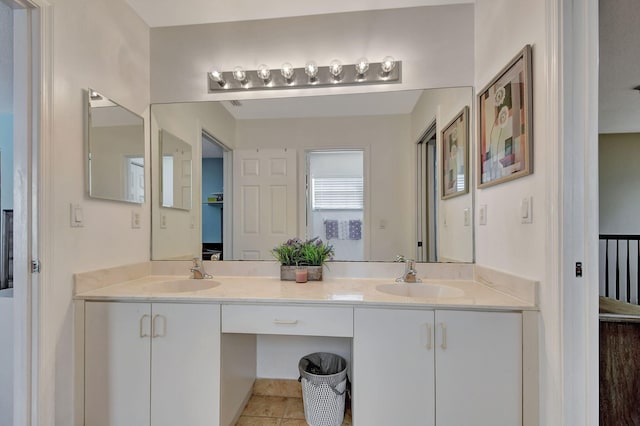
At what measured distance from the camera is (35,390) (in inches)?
51.1

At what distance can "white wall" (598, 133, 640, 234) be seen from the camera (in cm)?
374

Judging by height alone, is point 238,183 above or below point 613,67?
below

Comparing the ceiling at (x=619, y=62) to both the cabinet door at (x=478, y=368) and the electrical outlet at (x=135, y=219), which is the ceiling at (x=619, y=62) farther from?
the electrical outlet at (x=135, y=219)

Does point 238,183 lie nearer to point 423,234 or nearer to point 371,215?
point 371,215

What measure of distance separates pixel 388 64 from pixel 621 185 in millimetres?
3905

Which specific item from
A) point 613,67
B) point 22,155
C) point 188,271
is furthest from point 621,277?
point 22,155

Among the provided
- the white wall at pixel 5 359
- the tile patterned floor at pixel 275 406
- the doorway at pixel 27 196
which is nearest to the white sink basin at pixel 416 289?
the tile patterned floor at pixel 275 406

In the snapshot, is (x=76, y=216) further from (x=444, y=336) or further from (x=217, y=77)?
(x=444, y=336)

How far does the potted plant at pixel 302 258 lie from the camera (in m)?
1.86

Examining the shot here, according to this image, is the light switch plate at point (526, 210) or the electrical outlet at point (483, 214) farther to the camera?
the electrical outlet at point (483, 214)

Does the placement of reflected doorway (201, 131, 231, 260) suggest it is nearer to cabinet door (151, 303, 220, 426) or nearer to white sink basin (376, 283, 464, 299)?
cabinet door (151, 303, 220, 426)

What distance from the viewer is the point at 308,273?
186 centimetres

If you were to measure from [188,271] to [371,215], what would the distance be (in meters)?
1.25

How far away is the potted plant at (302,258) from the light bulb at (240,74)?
1.10m
